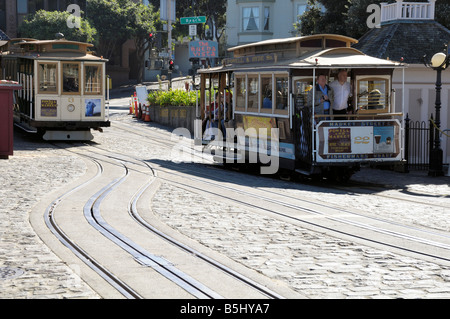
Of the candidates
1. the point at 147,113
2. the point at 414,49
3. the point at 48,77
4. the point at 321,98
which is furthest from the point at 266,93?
the point at 147,113

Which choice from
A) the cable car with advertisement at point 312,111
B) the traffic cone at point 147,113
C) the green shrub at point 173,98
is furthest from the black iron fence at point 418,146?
the traffic cone at point 147,113

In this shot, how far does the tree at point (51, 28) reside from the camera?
59.9 meters

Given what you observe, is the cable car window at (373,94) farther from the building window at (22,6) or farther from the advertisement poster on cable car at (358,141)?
the building window at (22,6)

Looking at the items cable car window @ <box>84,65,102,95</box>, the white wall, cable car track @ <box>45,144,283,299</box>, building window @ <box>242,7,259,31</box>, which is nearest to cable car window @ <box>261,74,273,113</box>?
the white wall

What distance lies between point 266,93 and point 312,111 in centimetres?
206

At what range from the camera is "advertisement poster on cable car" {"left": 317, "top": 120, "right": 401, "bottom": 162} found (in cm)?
1659

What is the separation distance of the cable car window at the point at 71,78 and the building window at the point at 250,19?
32.2 m

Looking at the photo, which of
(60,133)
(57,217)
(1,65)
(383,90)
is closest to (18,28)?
(1,65)

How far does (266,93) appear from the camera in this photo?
18453 millimetres

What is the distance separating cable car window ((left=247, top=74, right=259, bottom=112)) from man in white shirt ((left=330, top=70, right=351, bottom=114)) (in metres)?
2.31

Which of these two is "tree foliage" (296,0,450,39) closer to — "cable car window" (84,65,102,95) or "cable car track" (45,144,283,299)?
"cable car window" (84,65,102,95)
